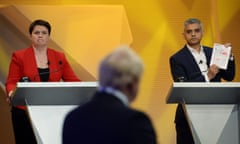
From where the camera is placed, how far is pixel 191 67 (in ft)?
16.1

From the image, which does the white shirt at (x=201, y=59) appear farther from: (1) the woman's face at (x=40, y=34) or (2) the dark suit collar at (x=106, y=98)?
(2) the dark suit collar at (x=106, y=98)

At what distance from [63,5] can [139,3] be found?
0.84 metres

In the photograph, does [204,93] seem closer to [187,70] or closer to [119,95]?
[187,70]

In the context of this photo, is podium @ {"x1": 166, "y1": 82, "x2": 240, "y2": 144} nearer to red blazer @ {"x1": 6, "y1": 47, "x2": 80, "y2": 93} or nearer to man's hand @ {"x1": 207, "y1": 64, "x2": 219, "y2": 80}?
man's hand @ {"x1": 207, "y1": 64, "x2": 219, "y2": 80}

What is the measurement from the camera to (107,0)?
6.60 m

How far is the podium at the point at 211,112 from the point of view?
439cm

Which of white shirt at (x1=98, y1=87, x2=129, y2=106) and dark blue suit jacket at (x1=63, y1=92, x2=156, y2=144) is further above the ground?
white shirt at (x1=98, y1=87, x2=129, y2=106)

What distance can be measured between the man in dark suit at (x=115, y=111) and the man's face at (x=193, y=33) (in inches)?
106

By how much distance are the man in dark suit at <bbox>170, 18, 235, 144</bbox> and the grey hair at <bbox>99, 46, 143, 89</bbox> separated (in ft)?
8.26

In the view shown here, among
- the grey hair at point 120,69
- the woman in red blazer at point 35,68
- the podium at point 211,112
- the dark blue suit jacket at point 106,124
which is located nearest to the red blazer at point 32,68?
the woman in red blazer at point 35,68

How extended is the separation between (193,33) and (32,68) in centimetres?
138

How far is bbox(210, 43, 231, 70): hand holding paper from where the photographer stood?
4672 millimetres

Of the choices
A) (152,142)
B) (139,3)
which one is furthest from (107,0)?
(152,142)

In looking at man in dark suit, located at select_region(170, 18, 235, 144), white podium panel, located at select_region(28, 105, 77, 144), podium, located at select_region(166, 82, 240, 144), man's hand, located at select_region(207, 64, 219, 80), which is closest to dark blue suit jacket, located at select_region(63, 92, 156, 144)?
podium, located at select_region(166, 82, 240, 144)
